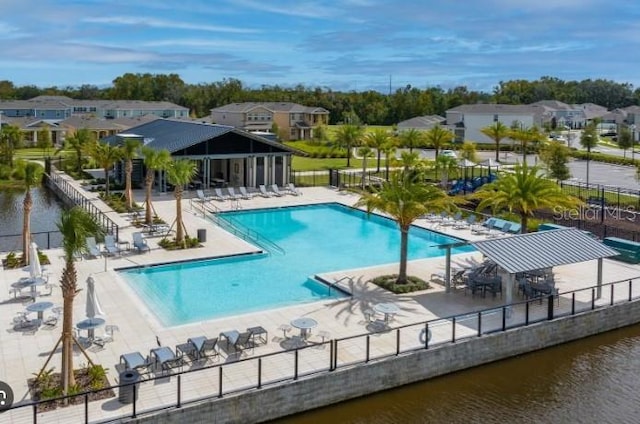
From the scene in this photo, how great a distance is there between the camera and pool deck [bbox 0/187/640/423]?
1395cm

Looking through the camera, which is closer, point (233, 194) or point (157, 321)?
point (157, 321)

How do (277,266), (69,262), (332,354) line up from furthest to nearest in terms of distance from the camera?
(277,266) → (332,354) → (69,262)

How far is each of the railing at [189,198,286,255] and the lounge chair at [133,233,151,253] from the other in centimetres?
468

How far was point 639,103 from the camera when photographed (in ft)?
494

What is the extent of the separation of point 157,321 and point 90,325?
234 cm

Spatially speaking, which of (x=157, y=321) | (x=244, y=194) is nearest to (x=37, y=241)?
(x=157, y=321)

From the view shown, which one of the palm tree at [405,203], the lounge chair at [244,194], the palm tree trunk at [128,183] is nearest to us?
the palm tree at [405,203]

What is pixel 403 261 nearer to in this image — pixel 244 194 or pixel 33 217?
pixel 244 194

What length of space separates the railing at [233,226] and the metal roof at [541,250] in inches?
401

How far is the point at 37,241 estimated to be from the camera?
90.1ft

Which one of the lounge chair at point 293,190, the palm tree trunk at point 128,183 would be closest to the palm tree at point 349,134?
the lounge chair at point 293,190

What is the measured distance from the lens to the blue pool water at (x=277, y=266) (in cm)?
1994

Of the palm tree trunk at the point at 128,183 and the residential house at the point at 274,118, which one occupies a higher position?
the residential house at the point at 274,118

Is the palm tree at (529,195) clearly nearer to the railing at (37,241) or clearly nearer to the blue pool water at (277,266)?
the blue pool water at (277,266)
